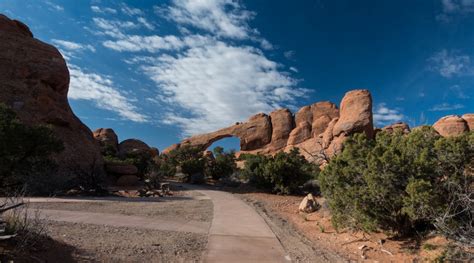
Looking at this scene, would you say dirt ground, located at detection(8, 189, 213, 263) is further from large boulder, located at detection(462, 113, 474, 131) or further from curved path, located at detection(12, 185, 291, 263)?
large boulder, located at detection(462, 113, 474, 131)

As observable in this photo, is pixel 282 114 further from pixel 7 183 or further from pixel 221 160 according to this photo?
pixel 7 183

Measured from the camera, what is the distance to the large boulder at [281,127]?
156 ft

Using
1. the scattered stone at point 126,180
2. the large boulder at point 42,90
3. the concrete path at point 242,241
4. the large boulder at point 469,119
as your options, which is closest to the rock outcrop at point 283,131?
the large boulder at point 469,119

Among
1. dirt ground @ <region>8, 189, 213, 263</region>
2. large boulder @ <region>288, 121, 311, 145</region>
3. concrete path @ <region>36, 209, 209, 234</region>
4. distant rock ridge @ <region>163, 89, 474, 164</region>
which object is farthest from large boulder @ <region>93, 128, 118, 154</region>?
dirt ground @ <region>8, 189, 213, 263</region>

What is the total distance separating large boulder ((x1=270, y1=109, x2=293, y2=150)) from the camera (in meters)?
47.5

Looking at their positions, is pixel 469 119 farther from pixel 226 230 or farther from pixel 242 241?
pixel 242 241

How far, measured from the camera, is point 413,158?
716 cm

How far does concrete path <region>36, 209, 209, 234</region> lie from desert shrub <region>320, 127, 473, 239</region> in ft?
12.5

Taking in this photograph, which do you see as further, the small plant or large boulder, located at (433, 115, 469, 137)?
large boulder, located at (433, 115, 469, 137)

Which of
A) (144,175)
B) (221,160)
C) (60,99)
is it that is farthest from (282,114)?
(60,99)

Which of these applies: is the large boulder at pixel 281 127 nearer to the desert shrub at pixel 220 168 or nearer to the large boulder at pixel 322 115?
the large boulder at pixel 322 115

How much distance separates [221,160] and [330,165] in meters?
22.7

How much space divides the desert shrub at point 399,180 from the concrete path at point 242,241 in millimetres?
2189

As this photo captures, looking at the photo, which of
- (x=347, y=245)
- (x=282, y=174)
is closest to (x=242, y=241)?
(x=347, y=245)
